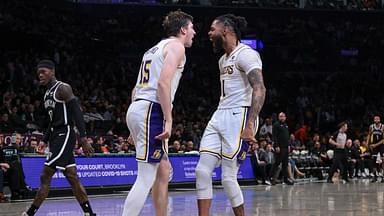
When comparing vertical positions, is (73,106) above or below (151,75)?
below

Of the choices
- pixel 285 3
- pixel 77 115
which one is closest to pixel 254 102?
pixel 77 115

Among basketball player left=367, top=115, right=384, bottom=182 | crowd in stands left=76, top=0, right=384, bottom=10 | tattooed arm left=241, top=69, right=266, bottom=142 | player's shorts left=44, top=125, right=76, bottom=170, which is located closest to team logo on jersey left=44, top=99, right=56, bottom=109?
player's shorts left=44, top=125, right=76, bottom=170

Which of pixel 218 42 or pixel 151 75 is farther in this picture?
pixel 218 42

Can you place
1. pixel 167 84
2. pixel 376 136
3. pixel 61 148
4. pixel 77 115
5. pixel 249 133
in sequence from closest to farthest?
pixel 167 84 → pixel 249 133 → pixel 77 115 → pixel 61 148 → pixel 376 136

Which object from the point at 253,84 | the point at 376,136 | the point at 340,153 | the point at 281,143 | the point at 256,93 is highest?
the point at 253,84

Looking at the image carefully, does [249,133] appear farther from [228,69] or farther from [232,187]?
[228,69]

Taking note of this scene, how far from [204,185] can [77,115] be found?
2.86m

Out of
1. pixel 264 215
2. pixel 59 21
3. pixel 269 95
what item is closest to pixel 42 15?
pixel 59 21

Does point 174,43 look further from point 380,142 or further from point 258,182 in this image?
point 380,142

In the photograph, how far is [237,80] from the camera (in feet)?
30.9

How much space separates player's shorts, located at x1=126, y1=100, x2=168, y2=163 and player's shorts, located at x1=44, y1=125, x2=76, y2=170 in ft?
11.8

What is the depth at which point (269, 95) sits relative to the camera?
38250 millimetres

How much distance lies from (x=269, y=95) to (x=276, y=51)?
2837mm

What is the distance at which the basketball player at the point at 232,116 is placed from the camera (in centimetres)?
912
